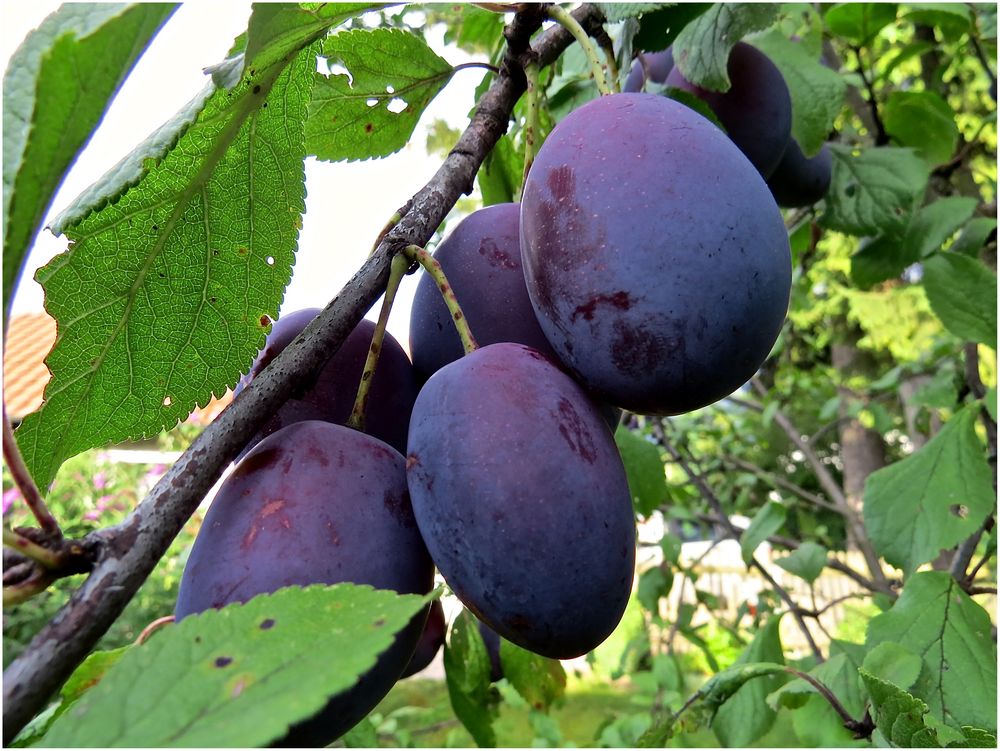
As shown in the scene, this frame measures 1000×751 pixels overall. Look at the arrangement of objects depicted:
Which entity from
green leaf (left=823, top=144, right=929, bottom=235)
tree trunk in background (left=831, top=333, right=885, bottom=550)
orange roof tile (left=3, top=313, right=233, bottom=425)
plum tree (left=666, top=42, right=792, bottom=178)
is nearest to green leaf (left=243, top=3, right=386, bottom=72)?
plum tree (left=666, top=42, right=792, bottom=178)

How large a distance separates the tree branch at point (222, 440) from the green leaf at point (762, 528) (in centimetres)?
125

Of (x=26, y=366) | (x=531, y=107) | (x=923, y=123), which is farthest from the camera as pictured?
(x=26, y=366)

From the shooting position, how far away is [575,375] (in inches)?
23.7

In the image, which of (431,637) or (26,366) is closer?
(431,637)

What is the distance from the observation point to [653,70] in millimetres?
1122

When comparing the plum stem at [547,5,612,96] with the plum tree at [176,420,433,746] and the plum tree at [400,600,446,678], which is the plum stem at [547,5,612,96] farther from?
the plum tree at [400,600,446,678]

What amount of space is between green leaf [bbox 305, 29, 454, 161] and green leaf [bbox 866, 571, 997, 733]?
2.95ft

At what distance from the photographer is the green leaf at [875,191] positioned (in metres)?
1.29

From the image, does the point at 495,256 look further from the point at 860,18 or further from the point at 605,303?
the point at 860,18

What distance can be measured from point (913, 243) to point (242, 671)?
4.64ft

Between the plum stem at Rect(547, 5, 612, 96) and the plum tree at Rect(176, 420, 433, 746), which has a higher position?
the plum stem at Rect(547, 5, 612, 96)

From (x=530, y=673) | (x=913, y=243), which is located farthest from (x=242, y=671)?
(x=913, y=243)

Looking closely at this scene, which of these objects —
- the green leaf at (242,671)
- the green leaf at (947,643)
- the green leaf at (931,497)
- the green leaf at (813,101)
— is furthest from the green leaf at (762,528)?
the green leaf at (242,671)

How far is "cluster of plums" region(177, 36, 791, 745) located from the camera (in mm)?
513
